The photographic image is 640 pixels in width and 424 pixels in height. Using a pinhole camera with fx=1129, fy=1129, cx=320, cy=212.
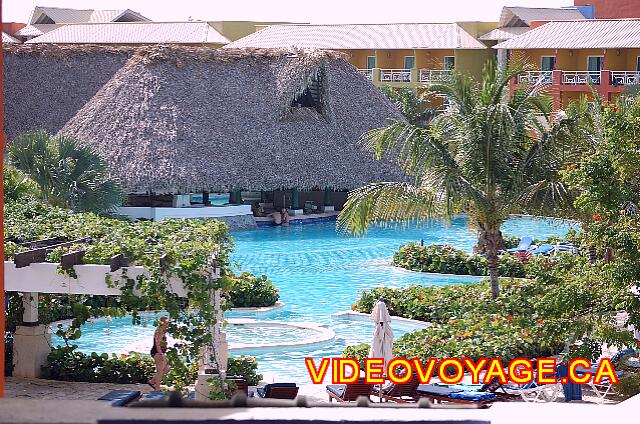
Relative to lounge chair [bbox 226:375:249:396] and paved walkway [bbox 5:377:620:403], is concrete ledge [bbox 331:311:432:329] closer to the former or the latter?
paved walkway [bbox 5:377:620:403]

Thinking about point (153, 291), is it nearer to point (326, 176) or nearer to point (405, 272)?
point (405, 272)

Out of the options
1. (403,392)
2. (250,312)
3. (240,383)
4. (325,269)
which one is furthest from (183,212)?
(403,392)

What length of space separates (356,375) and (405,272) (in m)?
11.4

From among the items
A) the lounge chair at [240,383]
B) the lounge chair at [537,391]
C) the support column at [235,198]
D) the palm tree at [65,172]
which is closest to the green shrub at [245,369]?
the lounge chair at [240,383]

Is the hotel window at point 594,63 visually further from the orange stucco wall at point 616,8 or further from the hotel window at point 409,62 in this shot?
the orange stucco wall at point 616,8

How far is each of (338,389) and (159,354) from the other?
1.99m

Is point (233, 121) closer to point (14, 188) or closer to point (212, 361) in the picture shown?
point (14, 188)

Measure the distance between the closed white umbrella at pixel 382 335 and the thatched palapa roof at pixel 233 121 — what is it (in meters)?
18.8

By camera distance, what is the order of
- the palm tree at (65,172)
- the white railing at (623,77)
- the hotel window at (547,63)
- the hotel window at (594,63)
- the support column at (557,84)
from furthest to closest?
the hotel window at (547,63), the hotel window at (594,63), the support column at (557,84), the white railing at (623,77), the palm tree at (65,172)

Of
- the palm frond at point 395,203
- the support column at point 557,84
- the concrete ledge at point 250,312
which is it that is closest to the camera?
the palm frond at point 395,203

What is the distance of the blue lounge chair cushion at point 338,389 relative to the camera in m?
11.7

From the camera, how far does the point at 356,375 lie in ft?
40.8

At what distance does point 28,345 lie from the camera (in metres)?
13.4

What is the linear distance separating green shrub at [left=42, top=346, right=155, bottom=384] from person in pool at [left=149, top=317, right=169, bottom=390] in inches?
35.7
